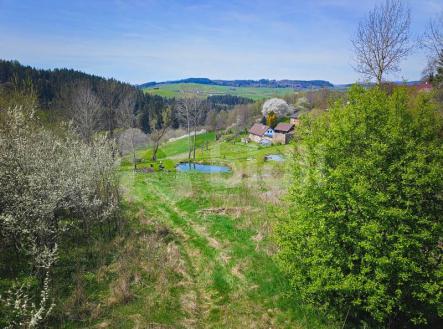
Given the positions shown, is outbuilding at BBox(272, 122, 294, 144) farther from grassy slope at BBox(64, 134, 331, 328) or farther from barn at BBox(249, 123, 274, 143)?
grassy slope at BBox(64, 134, 331, 328)

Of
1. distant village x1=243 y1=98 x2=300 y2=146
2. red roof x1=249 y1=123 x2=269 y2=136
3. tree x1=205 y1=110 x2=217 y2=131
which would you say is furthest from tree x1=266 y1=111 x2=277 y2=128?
tree x1=205 y1=110 x2=217 y2=131

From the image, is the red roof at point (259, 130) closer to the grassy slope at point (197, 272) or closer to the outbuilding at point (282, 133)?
the outbuilding at point (282, 133)

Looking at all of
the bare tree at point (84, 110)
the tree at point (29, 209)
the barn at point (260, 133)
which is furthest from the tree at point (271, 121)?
the tree at point (29, 209)

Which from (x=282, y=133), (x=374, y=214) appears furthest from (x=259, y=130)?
(x=374, y=214)

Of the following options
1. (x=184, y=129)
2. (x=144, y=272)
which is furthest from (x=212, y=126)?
(x=144, y=272)

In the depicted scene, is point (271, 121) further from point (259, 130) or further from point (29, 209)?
point (29, 209)
